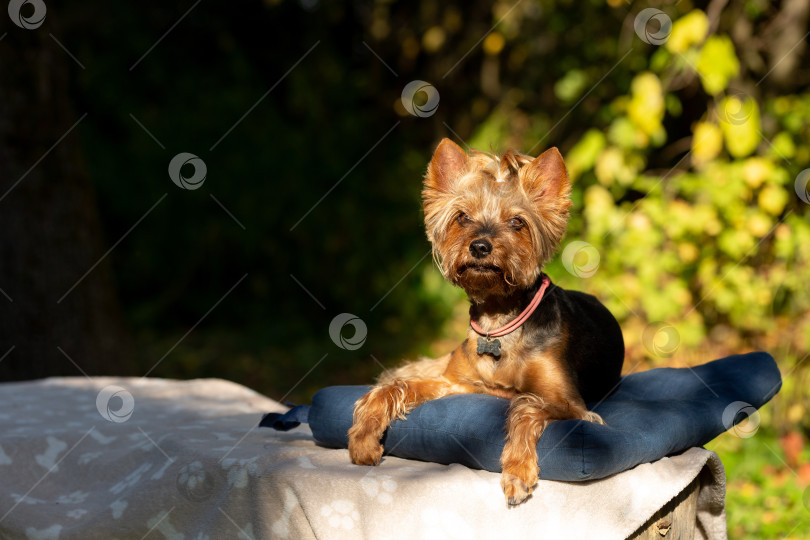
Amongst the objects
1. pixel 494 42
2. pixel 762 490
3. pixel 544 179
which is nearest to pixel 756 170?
pixel 762 490

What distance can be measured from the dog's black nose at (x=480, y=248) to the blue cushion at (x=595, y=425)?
1.79 ft

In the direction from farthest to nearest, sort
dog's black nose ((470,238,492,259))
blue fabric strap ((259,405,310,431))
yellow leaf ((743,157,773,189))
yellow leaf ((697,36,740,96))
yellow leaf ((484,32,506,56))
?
yellow leaf ((484,32,506,56)) < yellow leaf ((743,157,773,189)) < yellow leaf ((697,36,740,96)) < blue fabric strap ((259,405,310,431)) < dog's black nose ((470,238,492,259))

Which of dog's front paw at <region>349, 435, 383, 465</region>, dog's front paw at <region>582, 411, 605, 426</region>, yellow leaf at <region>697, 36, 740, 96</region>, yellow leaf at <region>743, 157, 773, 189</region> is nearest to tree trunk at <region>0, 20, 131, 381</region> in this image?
dog's front paw at <region>349, 435, 383, 465</region>

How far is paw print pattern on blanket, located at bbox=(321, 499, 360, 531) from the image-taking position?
9.10 ft

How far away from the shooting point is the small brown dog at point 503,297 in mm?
3111

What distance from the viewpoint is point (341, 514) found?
2779 mm

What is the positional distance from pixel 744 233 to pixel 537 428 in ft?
13.0

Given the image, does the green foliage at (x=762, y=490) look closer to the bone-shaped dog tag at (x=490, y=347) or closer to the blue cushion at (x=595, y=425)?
the blue cushion at (x=595, y=425)

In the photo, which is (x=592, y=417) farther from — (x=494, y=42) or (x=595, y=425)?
(x=494, y=42)

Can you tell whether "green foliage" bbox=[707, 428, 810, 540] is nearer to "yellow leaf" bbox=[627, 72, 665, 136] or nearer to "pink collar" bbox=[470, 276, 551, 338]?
"yellow leaf" bbox=[627, 72, 665, 136]

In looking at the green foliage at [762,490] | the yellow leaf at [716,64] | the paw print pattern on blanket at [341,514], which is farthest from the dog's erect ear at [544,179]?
the green foliage at [762,490]

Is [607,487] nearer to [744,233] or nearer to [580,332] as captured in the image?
[580,332]

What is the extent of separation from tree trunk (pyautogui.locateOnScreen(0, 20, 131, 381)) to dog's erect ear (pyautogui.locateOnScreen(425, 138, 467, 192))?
4003mm

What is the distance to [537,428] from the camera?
2748 mm
